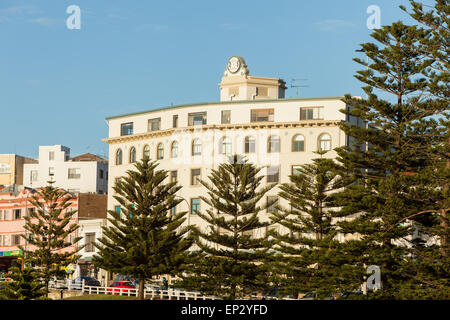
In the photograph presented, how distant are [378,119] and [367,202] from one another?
5.09 metres

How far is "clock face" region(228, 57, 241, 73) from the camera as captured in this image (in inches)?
2995

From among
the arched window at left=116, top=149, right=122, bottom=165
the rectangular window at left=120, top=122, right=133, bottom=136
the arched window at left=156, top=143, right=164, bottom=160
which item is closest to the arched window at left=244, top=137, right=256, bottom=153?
the arched window at left=156, top=143, right=164, bottom=160

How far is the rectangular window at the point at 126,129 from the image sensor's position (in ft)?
247

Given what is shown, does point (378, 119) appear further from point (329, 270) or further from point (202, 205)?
point (202, 205)

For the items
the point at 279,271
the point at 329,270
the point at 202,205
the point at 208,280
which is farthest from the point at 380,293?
the point at 202,205

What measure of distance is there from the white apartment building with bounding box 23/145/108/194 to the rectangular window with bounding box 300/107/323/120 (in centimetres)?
3337

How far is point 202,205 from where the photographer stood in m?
68.4

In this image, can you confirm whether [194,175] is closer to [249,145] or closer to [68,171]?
[249,145]


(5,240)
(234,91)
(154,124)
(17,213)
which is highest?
(234,91)

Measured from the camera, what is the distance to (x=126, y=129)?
2977 inches

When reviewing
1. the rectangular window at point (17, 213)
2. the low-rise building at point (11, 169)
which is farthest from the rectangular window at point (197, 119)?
the low-rise building at point (11, 169)

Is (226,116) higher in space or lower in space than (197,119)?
higher

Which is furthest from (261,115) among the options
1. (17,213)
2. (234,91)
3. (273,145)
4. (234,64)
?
(17,213)

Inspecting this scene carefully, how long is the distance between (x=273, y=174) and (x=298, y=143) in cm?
307
